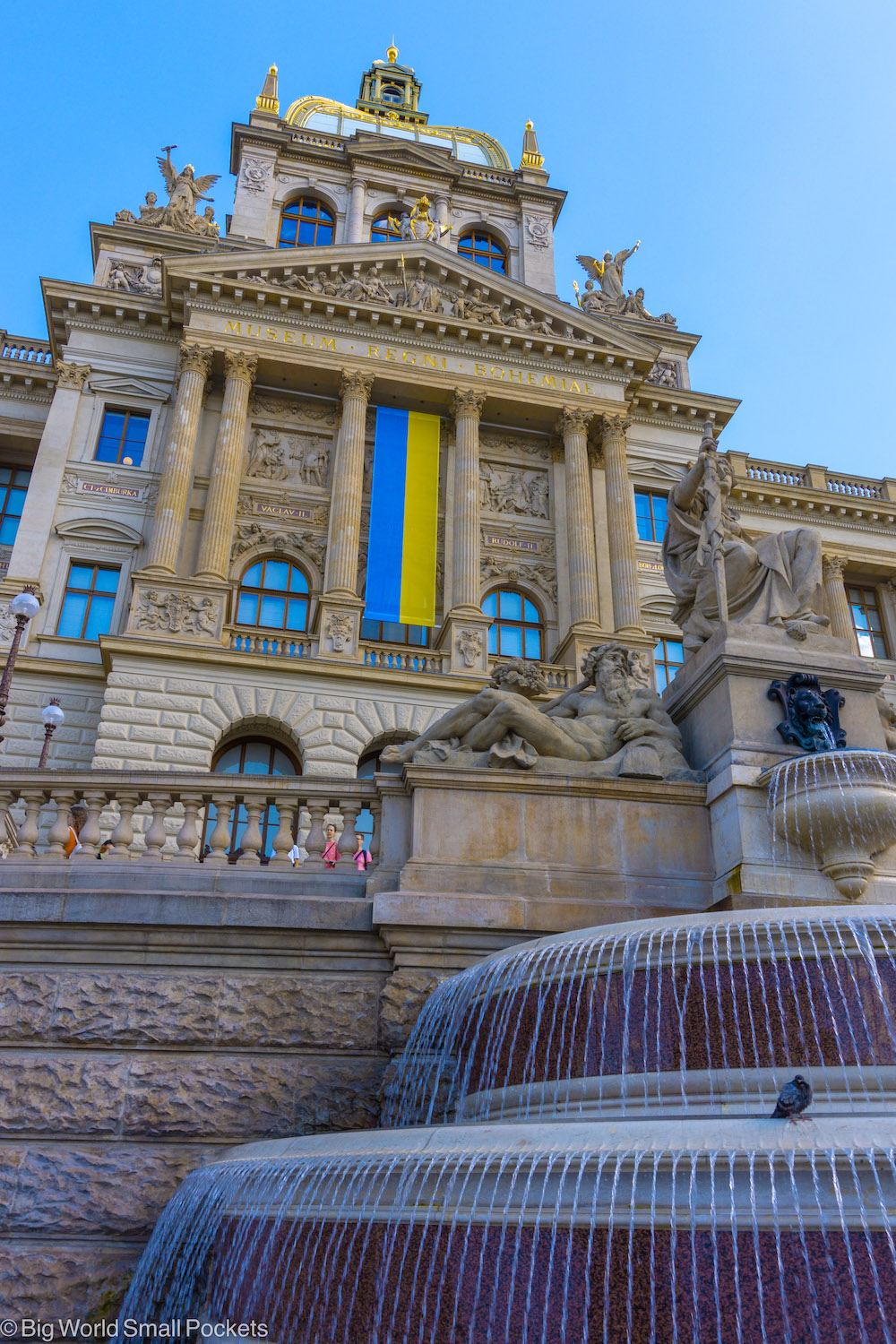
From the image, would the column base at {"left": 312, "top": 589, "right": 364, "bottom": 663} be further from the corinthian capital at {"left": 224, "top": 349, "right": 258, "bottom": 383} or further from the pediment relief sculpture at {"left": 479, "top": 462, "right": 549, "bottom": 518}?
the corinthian capital at {"left": 224, "top": 349, "right": 258, "bottom": 383}

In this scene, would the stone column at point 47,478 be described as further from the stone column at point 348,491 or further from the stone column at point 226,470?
the stone column at point 348,491

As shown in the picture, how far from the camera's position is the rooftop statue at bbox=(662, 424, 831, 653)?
9.32 m

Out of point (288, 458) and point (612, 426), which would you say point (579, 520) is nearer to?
point (612, 426)

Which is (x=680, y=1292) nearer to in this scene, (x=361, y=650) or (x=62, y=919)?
(x=62, y=919)

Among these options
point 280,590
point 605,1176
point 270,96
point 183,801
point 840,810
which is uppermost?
point 270,96

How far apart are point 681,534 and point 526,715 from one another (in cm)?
296

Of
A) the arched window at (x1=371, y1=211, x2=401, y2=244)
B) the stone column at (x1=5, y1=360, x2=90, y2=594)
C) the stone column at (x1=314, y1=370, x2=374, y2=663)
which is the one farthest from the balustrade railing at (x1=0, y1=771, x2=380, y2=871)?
the arched window at (x1=371, y1=211, x2=401, y2=244)

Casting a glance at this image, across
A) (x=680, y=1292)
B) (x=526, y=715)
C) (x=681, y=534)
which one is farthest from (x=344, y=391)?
(x=680, y=1292)

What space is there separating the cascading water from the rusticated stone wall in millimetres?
606

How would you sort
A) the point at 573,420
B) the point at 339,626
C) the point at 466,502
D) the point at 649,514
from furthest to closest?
the point at 649,514 < the point at 573,420 < the point at 466,502 < the point at 339,626

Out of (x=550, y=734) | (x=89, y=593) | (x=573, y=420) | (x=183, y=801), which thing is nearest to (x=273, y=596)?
(x=89, y=593)

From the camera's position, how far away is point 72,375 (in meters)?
30.5

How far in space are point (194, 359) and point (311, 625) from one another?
8.29 metres

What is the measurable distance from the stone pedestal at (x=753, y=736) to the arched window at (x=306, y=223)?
34522 millimetres
